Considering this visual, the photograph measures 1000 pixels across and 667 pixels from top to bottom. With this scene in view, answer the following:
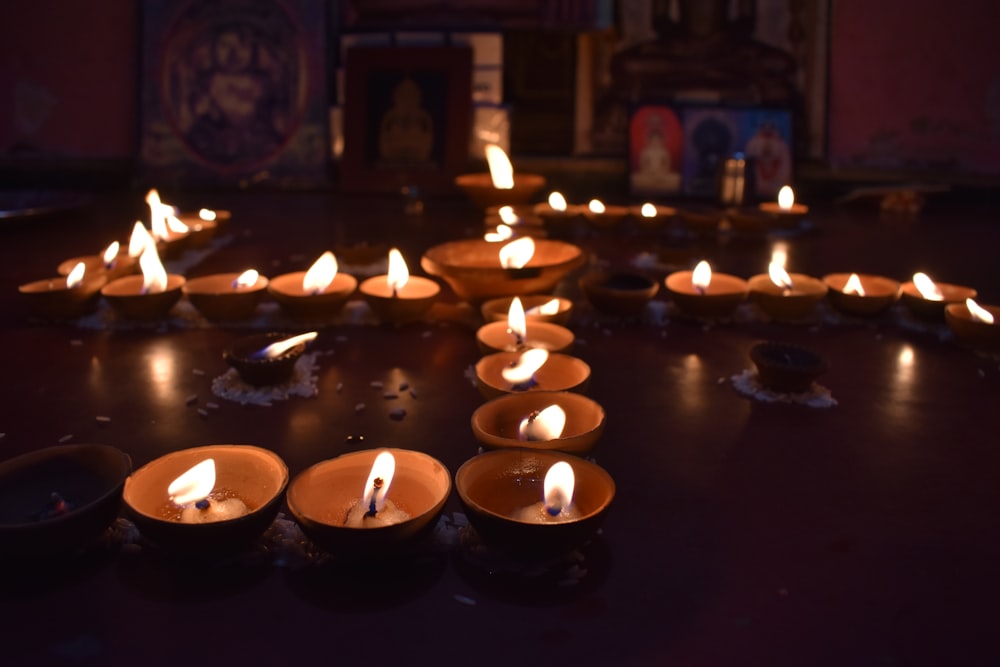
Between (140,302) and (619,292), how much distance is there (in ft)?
4.24

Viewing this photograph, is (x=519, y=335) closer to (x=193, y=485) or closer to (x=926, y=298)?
(x=193, y=485)

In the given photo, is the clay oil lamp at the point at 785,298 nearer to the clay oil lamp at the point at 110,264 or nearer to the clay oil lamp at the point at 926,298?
the clay oil lamp at the point at 926,298

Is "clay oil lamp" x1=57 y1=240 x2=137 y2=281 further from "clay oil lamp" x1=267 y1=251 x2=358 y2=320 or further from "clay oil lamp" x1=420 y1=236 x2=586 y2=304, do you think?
"clay oil lamp" x1=420 y1=236 x2=586 y2=304

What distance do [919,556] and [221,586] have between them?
38.3 inches

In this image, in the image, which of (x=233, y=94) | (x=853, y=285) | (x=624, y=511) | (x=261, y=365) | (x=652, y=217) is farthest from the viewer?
(x=233, y=94)

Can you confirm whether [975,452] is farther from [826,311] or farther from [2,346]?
[2,346]

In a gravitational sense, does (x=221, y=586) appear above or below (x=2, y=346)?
below

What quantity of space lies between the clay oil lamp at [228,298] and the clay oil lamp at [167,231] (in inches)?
24.1

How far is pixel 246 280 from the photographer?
221 centimetres

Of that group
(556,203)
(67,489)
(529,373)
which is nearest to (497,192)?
(556,203)

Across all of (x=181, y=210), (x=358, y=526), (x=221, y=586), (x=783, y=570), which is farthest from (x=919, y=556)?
(x=181, y=210)

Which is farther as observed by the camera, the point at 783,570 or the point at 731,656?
the point at 783,570

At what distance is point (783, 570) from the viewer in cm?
109

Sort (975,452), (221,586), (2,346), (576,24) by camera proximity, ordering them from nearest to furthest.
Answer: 1. (221,586)
2. (975,452)
3. (2,346)
4. (576,24)
